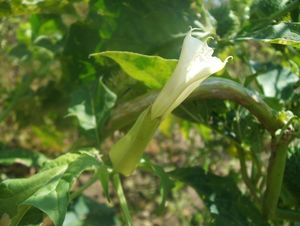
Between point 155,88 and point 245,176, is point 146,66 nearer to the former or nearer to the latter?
point 155,88

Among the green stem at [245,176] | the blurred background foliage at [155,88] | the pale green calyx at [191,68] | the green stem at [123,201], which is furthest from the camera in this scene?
the green stem at [245,176]

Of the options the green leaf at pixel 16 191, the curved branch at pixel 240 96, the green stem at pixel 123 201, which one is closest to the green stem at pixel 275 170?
the curved branch at pixel 240 96

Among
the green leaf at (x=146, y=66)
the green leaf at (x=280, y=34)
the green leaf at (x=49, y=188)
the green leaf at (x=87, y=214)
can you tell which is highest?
the green leaf at (x=280, y=34)

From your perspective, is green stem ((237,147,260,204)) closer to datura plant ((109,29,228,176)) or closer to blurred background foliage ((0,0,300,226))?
blurred background foliage ((0,0,300,226))

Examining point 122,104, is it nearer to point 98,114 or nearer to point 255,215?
point 98,114

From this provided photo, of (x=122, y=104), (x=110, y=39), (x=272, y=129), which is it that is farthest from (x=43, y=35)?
(x=272, y=129)

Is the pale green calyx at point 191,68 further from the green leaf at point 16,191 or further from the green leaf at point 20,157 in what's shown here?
the green leaf at point 20,157

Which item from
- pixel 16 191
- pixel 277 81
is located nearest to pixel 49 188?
pixel 16 191
